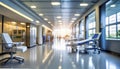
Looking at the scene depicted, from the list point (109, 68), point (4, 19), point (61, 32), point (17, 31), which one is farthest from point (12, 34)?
point (61, 32)

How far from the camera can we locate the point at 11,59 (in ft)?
20.8

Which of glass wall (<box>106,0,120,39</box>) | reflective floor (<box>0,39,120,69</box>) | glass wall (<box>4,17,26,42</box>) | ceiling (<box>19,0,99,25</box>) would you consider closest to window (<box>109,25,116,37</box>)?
glass wall (<box>106,0,120,39</box>)

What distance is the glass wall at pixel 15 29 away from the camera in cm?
1011

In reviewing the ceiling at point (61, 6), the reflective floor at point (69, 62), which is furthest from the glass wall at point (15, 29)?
the reflective floor at point (69, 62)

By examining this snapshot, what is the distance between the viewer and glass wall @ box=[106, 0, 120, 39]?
327 inches

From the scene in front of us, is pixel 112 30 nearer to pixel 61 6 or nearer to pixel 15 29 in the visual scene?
pixel 61 6

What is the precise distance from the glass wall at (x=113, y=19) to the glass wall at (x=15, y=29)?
6.00 metres

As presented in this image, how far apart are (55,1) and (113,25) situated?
3.41m

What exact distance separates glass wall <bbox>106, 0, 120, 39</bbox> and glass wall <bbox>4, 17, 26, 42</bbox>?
236 inches

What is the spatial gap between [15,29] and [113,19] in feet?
22.6

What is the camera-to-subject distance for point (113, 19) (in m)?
8.85

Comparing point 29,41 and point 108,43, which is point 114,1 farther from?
point 29,41

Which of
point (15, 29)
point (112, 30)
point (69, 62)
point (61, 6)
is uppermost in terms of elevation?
point (61, 6)

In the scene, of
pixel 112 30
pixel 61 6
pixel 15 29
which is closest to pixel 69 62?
pixel 112 30
